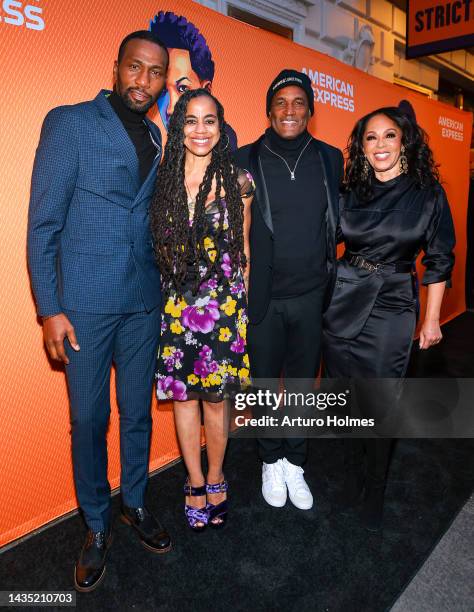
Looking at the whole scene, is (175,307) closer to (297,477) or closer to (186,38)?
(297,477)

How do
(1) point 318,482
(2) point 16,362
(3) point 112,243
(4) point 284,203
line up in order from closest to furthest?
(3) point 112,243
(2) point 16,362
(4) point 284,203
(1) point 318,482

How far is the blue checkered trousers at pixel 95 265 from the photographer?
1609mm

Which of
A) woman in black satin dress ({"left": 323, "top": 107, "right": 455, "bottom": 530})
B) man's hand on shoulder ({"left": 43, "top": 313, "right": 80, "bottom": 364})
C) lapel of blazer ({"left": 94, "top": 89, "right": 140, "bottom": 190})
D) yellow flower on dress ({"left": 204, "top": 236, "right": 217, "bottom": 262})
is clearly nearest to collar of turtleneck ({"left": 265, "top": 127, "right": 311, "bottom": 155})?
woman in black satin dress ({"left": 323, "top": 107, "right": 455, "bottom": 530})

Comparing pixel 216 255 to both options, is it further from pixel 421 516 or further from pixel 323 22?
pixel 323 22

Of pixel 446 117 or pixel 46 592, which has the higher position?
pixel 446 117

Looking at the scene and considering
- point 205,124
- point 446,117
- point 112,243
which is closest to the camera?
point 112,243

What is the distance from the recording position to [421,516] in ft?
7.56

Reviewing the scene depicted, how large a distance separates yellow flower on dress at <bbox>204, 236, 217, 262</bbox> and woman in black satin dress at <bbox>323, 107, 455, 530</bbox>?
69cm

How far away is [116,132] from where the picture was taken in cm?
169

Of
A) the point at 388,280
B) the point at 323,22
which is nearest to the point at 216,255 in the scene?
the point at 388,280

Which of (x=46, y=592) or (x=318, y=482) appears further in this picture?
(x=318, y=482)

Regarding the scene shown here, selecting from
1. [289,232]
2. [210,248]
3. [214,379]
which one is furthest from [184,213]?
[214,379]

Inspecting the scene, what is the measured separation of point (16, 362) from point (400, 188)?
1954 mm

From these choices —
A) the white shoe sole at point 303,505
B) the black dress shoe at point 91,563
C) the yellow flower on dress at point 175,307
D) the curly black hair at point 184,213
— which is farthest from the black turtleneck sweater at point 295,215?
the black dress shoe at point 91,563
